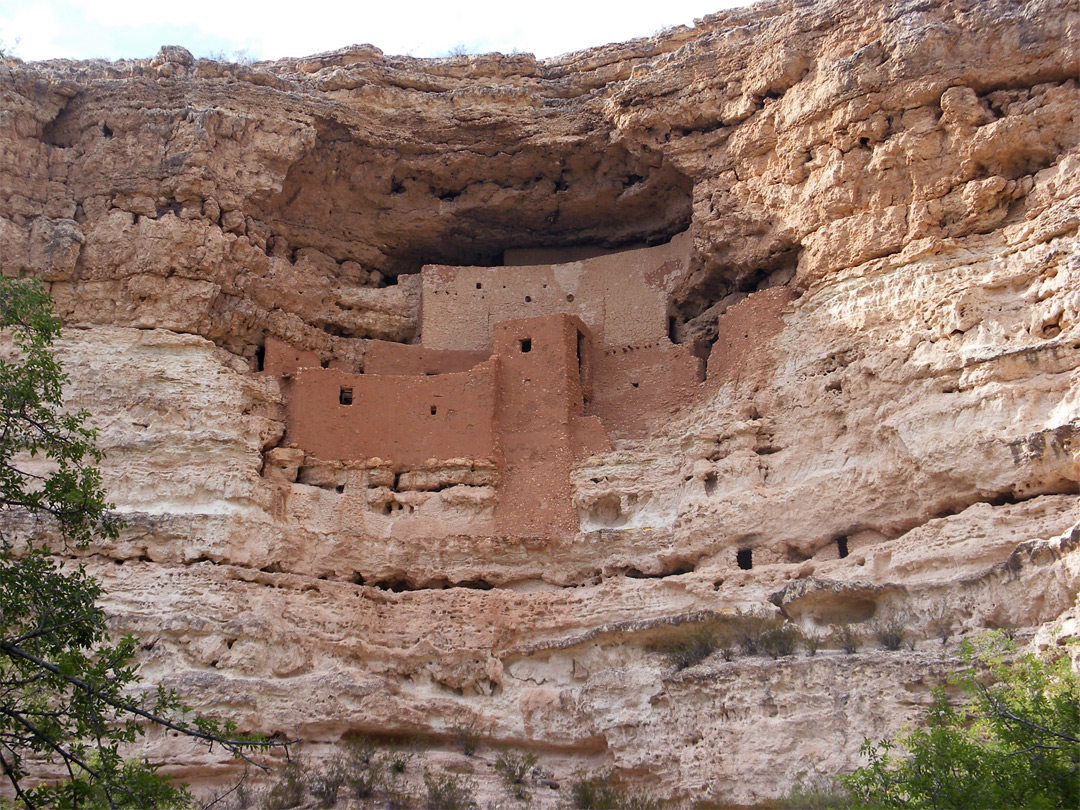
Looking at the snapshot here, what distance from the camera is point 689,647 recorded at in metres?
12.4

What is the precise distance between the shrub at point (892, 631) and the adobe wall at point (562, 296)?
645cm

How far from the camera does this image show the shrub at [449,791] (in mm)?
11562

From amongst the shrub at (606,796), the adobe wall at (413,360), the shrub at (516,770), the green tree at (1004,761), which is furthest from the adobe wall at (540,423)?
the green tree at (1004,761)

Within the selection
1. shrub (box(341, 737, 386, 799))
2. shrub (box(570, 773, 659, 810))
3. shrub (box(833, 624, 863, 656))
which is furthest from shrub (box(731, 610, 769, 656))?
shrub (box(341, 737, 386, 799))

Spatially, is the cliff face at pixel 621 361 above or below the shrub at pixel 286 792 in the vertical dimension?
above

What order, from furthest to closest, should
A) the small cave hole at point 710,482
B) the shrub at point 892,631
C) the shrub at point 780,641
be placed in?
1. the small cave hole at point 710,482
2. the shrub at point 780,641
3. the shrub at point 892,631

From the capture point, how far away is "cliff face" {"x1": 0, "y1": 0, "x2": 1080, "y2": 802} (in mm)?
12023

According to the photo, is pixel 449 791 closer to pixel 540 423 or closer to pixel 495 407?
pixel 540 423

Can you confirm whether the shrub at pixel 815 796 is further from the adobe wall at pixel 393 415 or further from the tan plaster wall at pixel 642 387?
the adobe wall at pixel 393 415

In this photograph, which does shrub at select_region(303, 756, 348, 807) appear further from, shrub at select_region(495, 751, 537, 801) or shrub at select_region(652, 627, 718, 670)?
shrub at select_region(652, 627, 718, 670)

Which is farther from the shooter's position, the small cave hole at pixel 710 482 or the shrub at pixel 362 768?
the small cave hole at pixel 710 482

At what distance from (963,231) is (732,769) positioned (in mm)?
7029

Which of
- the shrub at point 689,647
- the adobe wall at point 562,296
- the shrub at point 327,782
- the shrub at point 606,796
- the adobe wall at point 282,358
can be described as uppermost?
the adobe wall at point 562,296

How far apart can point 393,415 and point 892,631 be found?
7.13 m
